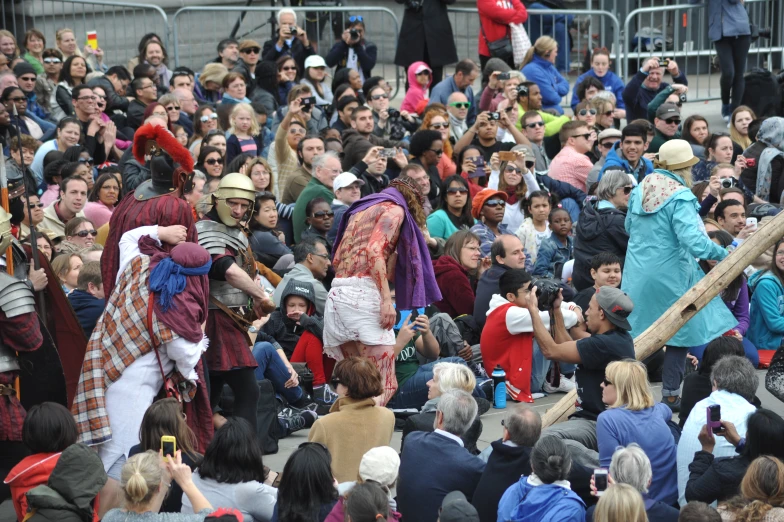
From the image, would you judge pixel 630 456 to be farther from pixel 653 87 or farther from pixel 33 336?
pixel 653 87

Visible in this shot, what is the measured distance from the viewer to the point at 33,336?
609 cm

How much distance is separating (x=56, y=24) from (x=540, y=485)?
1255cm

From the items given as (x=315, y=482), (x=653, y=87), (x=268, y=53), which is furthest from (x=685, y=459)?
(x=268, y=53)

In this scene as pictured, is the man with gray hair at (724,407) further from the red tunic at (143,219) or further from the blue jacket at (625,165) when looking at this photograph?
the blue jacket at (625,165)

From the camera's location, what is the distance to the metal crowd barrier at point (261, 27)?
51.9ft

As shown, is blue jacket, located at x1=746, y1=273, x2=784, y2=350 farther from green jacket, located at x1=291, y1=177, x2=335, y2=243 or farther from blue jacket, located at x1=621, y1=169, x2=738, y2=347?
green jacket, located at x1=291, y1=177, x2=335, y2=243

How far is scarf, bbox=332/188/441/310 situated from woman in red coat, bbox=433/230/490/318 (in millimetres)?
1584

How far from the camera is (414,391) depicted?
8.31 meters

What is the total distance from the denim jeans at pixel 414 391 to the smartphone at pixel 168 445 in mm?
2860

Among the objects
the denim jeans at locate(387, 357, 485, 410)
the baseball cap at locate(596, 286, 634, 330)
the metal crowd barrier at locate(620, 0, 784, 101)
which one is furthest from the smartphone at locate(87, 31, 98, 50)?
the baseball cap at locate(596, 286, 634, 330)

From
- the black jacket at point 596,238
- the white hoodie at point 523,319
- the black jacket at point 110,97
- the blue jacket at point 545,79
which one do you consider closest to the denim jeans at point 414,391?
the white hoodie at point 523,319

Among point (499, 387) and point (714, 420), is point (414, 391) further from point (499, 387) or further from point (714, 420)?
point (714, 420)

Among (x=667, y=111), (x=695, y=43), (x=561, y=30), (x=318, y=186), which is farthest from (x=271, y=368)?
(x=695, y=43)

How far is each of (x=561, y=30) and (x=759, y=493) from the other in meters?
11.6
